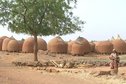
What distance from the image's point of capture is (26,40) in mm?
42188

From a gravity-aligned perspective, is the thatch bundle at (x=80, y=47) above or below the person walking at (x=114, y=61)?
above

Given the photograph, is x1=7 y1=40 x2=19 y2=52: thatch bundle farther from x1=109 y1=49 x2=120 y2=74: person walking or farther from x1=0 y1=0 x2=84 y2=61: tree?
x1=109 y1=49 x2=120 y2=74: person walking

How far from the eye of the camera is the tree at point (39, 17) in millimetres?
30500

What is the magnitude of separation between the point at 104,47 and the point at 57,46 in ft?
16.8

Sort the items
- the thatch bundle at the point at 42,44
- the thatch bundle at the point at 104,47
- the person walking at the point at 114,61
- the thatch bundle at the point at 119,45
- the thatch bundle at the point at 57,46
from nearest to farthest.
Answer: the person walking at the point at 114,61 → the thatch bundle at the point at 57,46 → the thatch bundle at the point at 104,47 → the thatch bundle at the point at 119,45 → the thatch bundle at the point at 42,44

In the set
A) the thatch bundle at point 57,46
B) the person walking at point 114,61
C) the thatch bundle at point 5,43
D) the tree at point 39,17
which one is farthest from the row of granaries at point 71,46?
the person walking at point 114,61

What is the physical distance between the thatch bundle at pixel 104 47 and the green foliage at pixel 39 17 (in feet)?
31.1

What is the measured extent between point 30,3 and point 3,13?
8.01 feet

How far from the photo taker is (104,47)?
4106 centimetres

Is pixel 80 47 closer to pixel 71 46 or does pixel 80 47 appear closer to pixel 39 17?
pixel 71 46

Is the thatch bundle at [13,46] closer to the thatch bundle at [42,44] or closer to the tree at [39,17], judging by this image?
the thatch bundle at [42,44]

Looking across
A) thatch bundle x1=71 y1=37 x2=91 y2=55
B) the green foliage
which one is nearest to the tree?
the green foliage

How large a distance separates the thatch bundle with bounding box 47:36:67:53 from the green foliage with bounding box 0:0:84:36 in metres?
7.99

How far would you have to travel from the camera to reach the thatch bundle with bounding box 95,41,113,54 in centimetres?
4091
